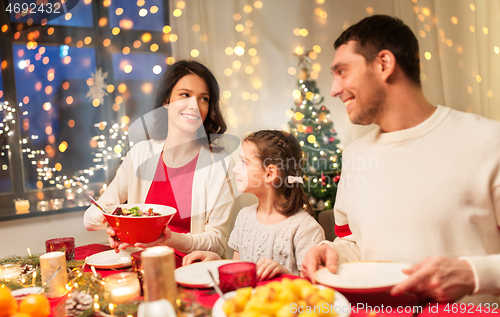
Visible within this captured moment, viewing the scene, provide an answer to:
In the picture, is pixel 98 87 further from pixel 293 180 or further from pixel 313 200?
pixel 313 200

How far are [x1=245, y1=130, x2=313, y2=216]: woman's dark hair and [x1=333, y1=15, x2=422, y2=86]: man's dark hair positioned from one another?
2.36 feet

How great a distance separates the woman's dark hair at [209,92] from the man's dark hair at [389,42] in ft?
3.38

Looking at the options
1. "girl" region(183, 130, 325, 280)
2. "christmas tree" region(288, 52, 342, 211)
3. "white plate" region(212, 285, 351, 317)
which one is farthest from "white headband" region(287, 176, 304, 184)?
"christmas tree" region(288, 52, 342, 211)

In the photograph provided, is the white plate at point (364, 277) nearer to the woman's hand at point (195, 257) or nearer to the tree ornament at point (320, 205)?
the woman's hand at point (195, 257)

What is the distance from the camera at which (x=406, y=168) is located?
45.2 inches

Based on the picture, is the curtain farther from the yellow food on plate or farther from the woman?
the yellow food on plate

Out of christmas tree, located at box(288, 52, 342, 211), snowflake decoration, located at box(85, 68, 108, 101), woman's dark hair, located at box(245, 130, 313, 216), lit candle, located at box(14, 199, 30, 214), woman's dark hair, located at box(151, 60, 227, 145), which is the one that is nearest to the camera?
woman's dark hair, located at box(245, 130, 313, 216)

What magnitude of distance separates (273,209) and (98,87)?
1.95 metres

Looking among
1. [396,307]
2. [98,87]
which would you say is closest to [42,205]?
[98,87]

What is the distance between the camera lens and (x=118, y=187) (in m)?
2.04

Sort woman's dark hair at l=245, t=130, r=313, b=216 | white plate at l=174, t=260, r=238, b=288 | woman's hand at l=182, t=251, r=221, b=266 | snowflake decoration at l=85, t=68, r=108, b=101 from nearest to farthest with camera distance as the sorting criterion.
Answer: white plate at l=174, t=260, r=238, b=288 < woman's hand at l=182, t=251, r=221, b=266 < woman's dark hair at l=245, t=130, r=313, b=216 < snowflake decoration at l=85, t=68, r=108, b=101

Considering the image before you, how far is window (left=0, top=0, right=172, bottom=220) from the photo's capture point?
2.68m

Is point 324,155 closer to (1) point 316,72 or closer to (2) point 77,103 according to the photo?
(1) point 316,72

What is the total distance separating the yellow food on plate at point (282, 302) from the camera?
694mm
